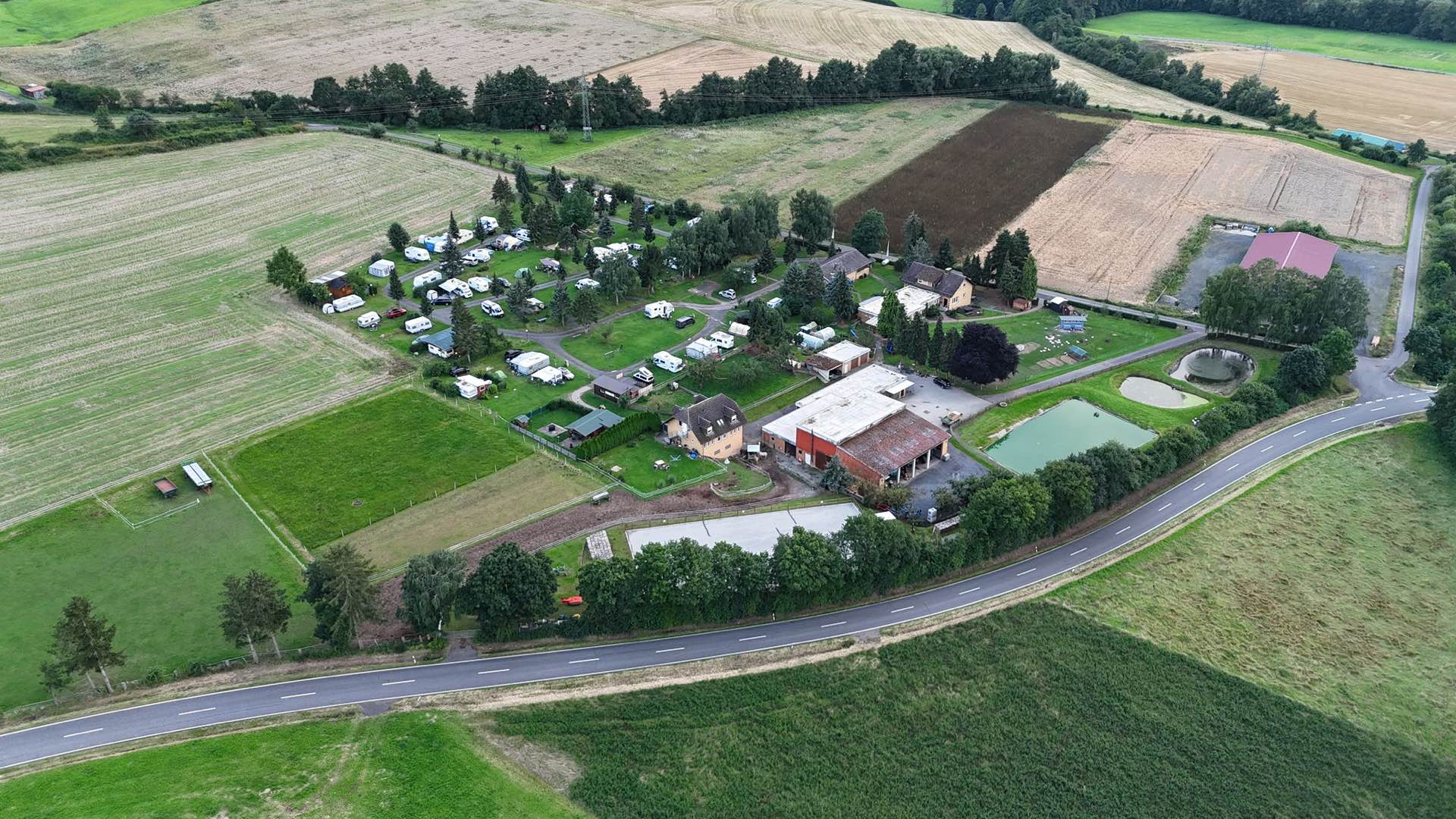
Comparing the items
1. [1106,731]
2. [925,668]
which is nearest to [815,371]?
[925,668]

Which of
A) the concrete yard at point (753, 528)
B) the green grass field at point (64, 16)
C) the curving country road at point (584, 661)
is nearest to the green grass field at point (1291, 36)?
the curving country road at point (584, 661)

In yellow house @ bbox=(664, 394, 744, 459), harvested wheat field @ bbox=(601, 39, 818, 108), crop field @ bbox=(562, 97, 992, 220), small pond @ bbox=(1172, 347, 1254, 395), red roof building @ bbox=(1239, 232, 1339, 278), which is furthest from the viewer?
harvested wheat field @ bbox=(601, 39, 818, 108)

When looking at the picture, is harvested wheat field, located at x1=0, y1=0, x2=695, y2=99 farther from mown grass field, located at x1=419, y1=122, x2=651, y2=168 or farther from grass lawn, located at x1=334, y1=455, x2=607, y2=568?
grass lawn, located at x1=334, y1=455, x2=607, y2=568

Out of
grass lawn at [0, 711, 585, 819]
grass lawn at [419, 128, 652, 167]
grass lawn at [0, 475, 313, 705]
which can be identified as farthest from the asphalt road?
grass lawn at [419, 128, 652, 167]

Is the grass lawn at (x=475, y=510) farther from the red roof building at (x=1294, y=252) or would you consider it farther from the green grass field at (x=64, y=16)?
the green grass field at (x=64, y=16)

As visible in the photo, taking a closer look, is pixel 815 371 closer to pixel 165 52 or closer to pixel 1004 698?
pixel 1004 698

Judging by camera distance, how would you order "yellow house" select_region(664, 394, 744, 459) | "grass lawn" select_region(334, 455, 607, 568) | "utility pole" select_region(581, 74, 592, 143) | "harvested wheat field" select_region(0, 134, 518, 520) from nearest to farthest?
1. "grass lawn" select_region(334, 455, 607, 568)
2. "yellow house" select_region(664, 394, 744, 459)
3. "harvested wheat field" select_region(0, 134, 518, 520)
4. "utility pole" select_region(581, 74, 592, 143)
